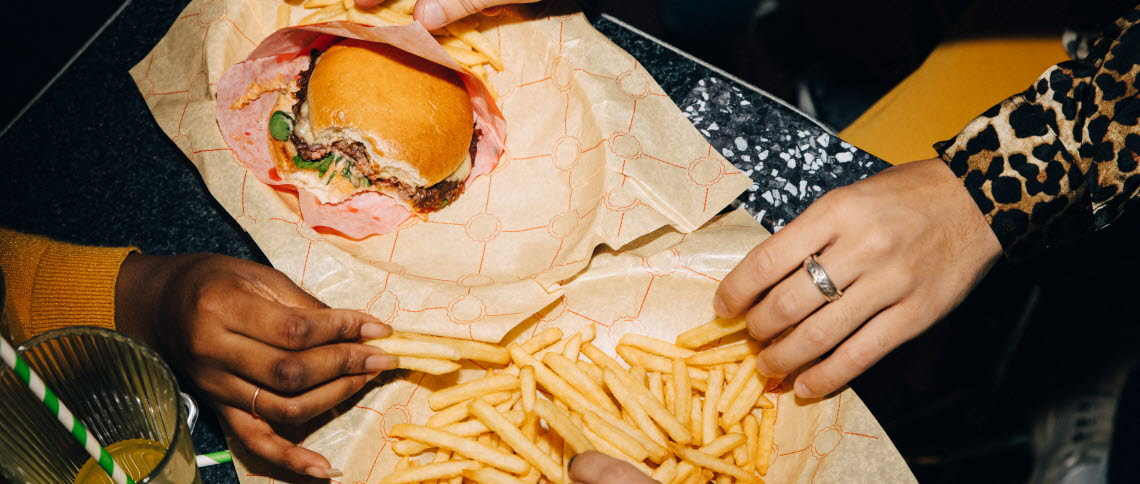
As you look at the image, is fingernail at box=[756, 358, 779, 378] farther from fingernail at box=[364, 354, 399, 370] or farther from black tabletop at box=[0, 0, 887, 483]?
fingernail at box=[364, 354, 399, 370]

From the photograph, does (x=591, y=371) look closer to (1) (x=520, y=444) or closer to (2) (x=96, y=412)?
(1) (x=520, y=444)

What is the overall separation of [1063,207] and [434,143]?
6.05 ft

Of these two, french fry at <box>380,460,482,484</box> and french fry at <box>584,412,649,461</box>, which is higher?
french fry at <box>584,412,649,461</box>

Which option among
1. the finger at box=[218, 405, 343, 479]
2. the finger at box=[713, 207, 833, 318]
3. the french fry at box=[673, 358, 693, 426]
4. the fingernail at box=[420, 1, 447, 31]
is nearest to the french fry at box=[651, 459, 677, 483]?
the french fry at box=[673, 358, 693, 426]

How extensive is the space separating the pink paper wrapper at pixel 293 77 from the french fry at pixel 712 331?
109 cm

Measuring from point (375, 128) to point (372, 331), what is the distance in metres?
0.88

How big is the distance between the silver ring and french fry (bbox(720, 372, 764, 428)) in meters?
0.31

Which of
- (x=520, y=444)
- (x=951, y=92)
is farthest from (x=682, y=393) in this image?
(x=951, y=92)

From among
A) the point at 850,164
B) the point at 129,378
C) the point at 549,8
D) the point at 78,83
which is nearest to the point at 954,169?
the point at 850,164

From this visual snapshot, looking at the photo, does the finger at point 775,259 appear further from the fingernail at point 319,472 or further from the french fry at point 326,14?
the french fry at point 326,14

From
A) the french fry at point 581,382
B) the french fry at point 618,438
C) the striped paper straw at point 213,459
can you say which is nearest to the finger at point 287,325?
the striped paper straw at point 213,459

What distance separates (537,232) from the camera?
228 centimetres

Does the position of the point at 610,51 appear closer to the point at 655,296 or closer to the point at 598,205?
the point at 598,205

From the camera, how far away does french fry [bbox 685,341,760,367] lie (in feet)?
5.98
